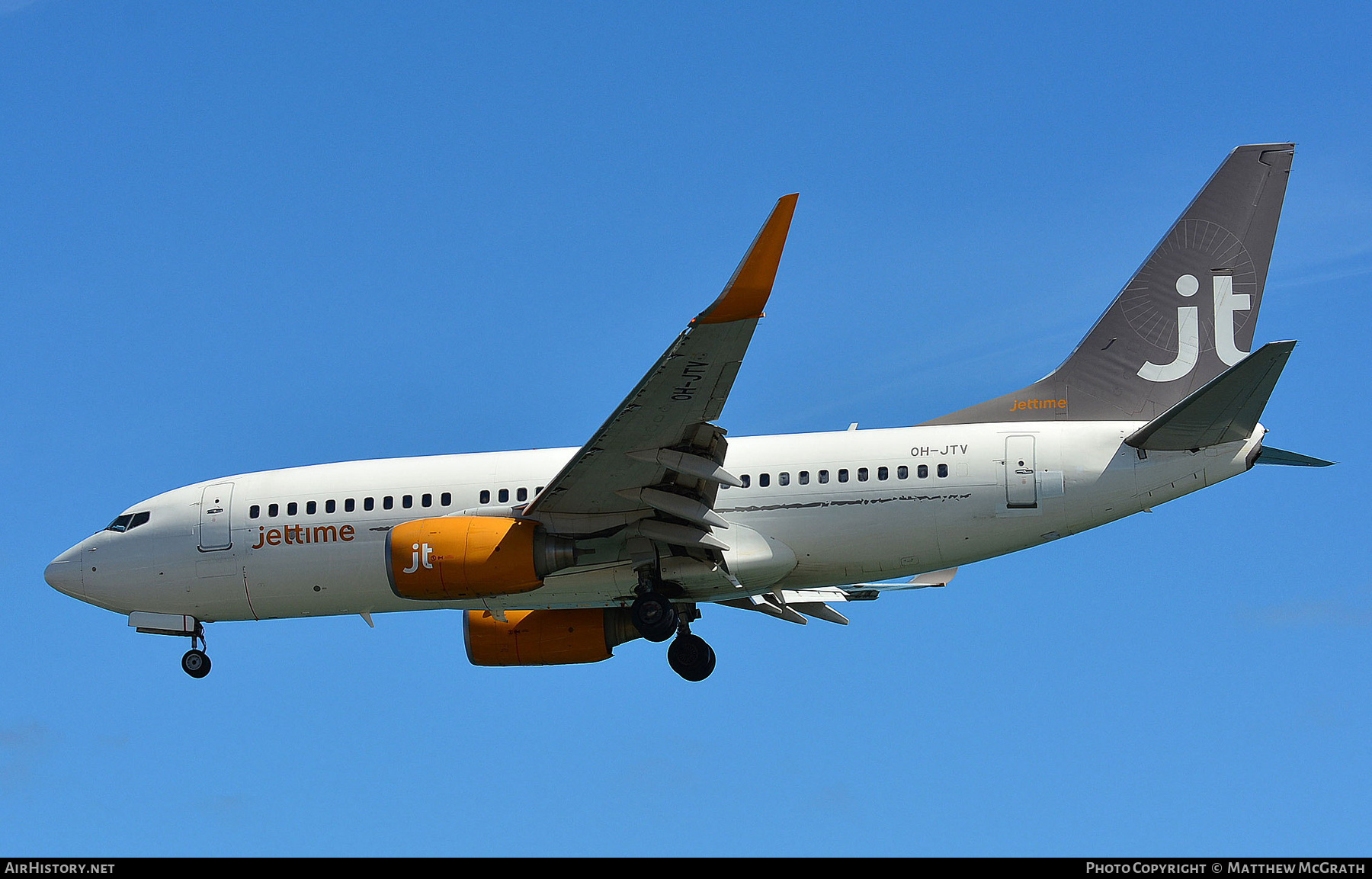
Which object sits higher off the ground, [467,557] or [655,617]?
[467,557]

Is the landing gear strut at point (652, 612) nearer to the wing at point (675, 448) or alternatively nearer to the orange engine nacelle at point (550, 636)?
the wing at point (675, 448)

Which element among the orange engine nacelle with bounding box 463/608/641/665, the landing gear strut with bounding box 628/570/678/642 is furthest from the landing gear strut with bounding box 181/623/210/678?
the landing gear strut with bounding box 628/570/678/642

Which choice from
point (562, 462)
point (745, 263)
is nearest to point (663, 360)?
point (745, 263)

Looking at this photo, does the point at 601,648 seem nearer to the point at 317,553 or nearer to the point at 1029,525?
the point at 317,553

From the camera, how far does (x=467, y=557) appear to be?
21984 millimetres

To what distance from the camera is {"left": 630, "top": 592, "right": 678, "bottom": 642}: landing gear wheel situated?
2288cm

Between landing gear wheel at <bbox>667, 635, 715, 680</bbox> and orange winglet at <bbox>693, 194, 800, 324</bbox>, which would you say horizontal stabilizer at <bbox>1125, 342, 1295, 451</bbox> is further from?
landing gear wheel at <bbox>667, 635, 715, 680</bbox>

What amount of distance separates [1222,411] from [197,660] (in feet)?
58.3

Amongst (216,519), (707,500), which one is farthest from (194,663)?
(707,500)

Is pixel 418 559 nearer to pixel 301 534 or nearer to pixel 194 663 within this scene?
pixel 301 534

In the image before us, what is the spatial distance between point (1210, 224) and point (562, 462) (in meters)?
11.8

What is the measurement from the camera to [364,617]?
82.0 feet

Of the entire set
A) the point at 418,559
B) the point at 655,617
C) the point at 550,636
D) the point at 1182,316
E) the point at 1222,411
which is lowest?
the point at 655,617

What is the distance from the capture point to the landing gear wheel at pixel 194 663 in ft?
84.7
